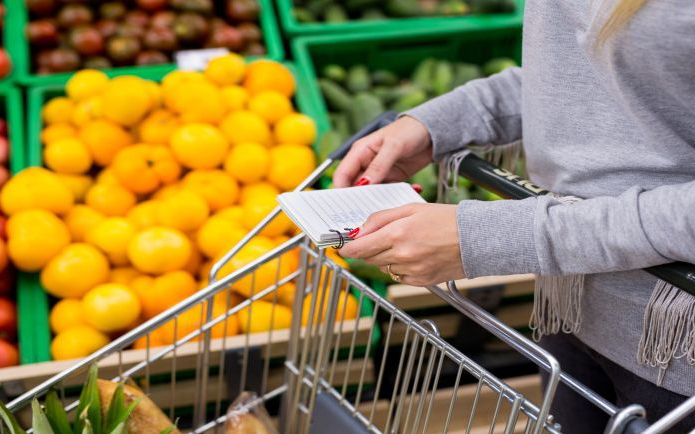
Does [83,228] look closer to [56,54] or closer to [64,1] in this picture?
[56,54]

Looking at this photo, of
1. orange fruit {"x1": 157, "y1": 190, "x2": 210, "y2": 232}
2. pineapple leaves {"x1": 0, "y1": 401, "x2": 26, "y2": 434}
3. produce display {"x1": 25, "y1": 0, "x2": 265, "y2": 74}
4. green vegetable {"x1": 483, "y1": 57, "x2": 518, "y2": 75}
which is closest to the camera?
pineapple leaves {"x1": 0, "y1": 401, "x2": 26, "y2": 434}

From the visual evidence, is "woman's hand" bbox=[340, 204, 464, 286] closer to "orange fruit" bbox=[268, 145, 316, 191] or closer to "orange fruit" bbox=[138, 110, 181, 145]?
"orange fruit" bbox=[268, 145, 316, 191]

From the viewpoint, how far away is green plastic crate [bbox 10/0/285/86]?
7.07ft

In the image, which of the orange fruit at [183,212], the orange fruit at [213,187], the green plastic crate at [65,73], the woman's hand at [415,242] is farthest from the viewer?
the green plastic crate at [65,73]

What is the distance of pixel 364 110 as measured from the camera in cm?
220

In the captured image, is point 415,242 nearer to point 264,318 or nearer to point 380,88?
point 264,318

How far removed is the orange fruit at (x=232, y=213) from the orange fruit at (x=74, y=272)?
0.96 feet

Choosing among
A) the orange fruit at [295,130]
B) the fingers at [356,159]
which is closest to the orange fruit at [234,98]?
the orange fruit at [295,130]

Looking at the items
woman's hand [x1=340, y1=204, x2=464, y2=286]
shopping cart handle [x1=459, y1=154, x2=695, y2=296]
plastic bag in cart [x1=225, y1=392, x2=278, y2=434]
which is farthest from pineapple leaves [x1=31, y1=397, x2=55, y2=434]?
shopping cart handle [x1=459, y1=154, x2=695, y2=296]

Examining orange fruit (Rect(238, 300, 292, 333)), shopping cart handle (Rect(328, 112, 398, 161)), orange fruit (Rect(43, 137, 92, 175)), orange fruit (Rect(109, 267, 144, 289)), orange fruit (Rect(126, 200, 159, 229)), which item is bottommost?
orange fruit (Rect(238, 300, 292, 333))

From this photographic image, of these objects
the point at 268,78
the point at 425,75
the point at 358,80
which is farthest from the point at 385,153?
the point at 425,75

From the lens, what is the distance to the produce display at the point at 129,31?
2275 mm

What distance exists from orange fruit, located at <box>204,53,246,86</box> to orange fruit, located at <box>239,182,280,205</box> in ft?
1.30

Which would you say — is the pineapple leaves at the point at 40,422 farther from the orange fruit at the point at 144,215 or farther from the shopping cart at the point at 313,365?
the orange fruit at the point at 144,215
